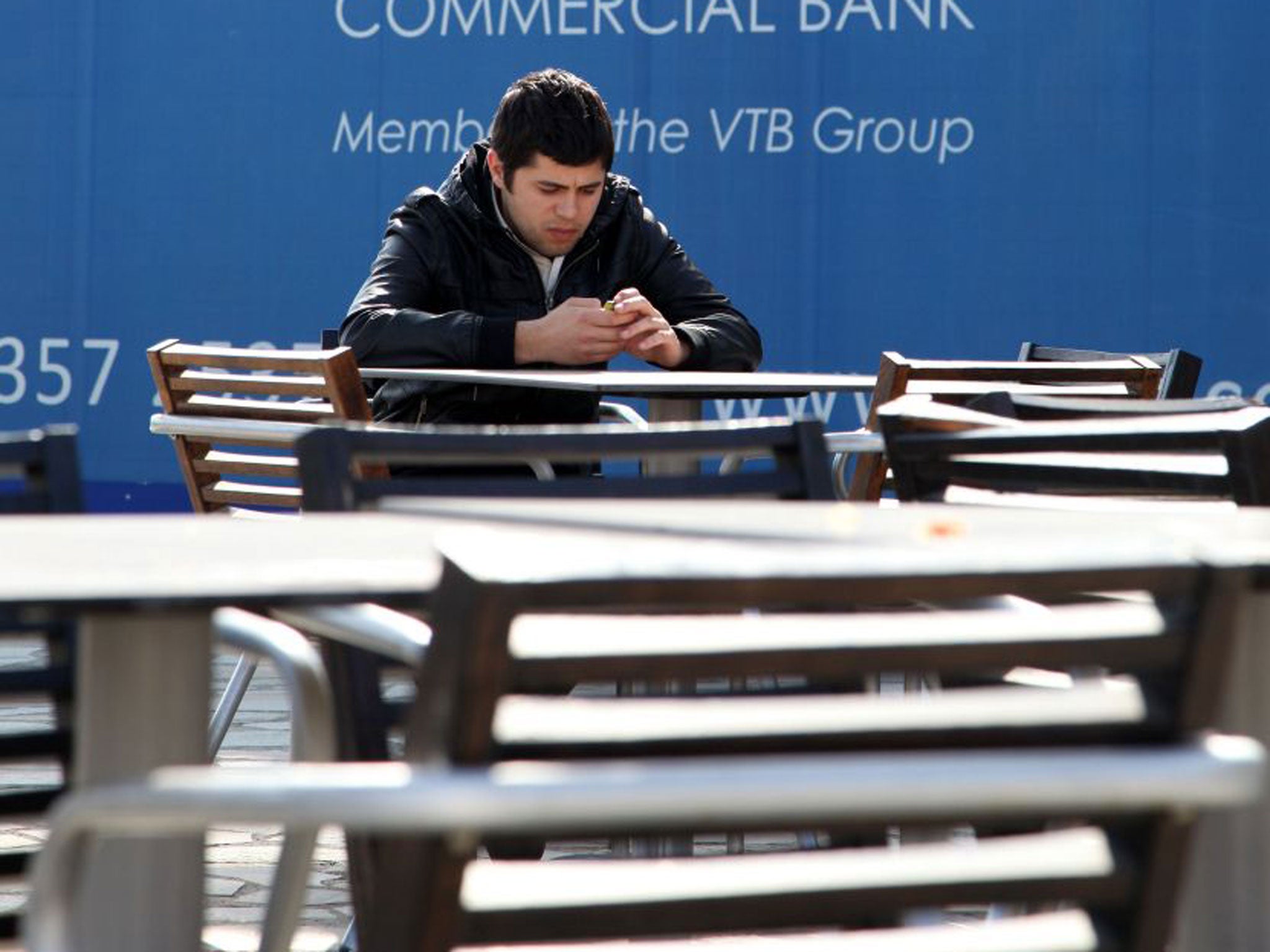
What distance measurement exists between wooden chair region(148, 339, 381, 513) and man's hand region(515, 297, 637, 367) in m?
0.40

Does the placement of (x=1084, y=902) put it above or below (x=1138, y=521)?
below

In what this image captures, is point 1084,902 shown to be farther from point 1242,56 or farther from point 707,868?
point 1242,56

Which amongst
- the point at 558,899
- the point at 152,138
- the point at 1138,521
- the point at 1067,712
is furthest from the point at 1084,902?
the point at 152,138

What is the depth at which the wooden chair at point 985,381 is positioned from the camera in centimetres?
407

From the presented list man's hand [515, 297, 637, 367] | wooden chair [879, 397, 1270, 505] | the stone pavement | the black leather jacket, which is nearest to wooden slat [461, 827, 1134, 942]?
wooden chair [879, 397, 1270, 505]

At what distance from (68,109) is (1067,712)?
7.25 m

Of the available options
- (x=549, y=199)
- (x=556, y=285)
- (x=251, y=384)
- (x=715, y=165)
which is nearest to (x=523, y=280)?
(x=556, y=285)

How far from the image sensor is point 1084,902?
1.14 m

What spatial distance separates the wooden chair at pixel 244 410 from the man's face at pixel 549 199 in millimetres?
590

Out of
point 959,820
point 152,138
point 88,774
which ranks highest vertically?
point 152,138

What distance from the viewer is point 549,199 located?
4.46 metres

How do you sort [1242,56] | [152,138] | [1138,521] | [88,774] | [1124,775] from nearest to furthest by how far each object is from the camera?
[1124,775], [88,774], [1138,521], [1242,56], [152,138]

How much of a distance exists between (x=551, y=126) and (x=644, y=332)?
468 millimetres

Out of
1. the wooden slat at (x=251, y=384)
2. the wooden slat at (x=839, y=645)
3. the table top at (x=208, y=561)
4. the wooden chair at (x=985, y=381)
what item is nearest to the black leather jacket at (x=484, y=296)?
the wooden slat at (x=251, y=384)
